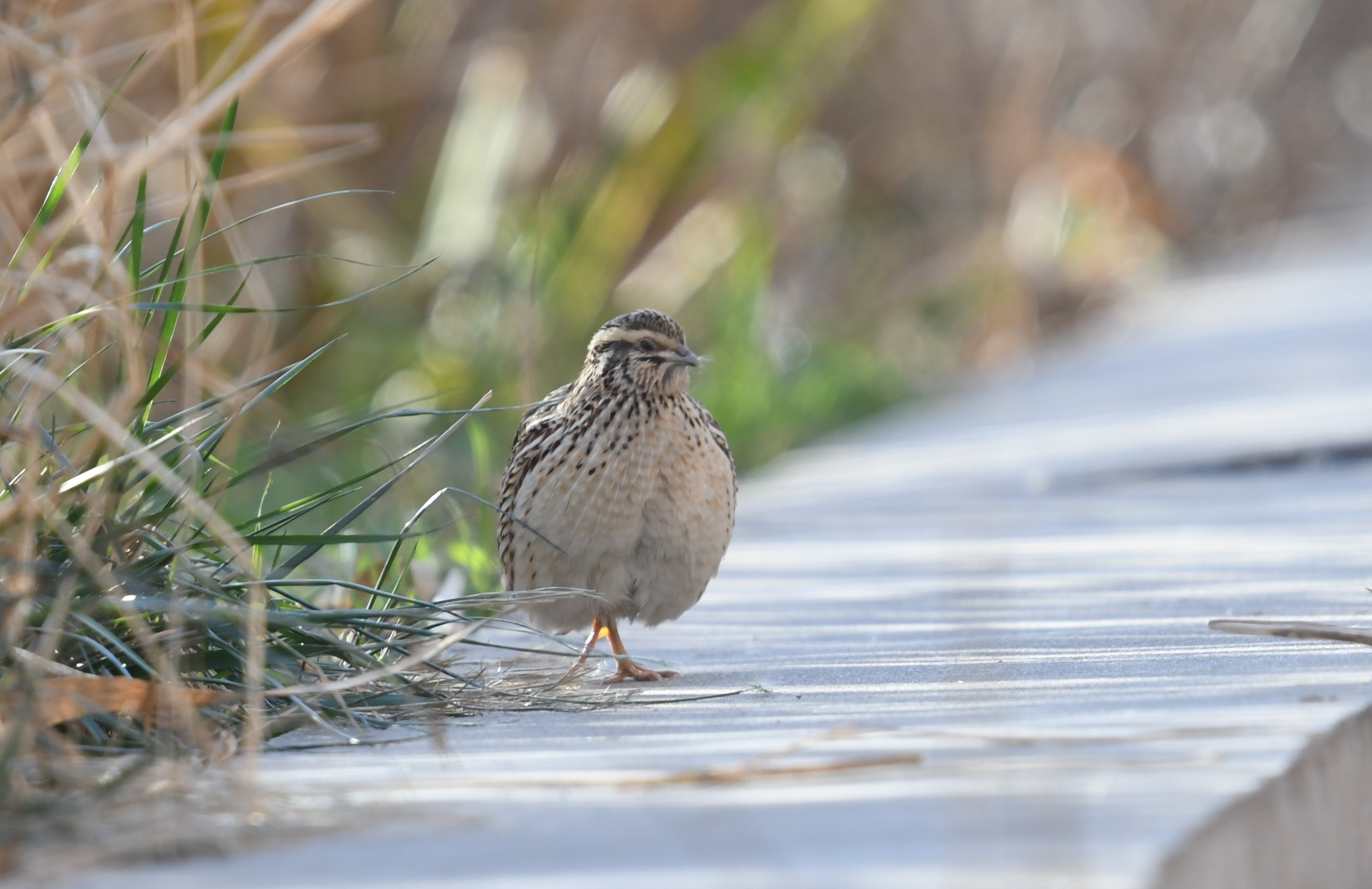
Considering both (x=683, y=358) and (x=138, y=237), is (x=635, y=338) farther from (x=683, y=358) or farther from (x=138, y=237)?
(x=138, y=237)

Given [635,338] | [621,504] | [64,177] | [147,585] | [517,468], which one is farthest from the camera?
[635,338]

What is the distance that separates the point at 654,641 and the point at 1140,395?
15.4 ft

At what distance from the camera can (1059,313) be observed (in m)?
14.5

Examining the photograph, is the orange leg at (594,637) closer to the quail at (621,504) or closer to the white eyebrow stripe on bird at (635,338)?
the quail at (621,504)

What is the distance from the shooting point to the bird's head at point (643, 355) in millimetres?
4160

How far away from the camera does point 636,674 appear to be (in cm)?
381

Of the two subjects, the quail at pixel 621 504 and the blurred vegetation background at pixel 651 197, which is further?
the blurred vegetation background at pixel 651 197

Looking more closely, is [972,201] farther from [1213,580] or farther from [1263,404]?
[1213,580]

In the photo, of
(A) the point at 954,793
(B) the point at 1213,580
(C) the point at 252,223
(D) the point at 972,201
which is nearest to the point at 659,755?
(A) the point at 954,793

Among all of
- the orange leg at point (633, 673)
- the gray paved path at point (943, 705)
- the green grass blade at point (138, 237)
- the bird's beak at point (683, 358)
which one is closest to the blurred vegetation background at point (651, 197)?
the green grass blade at point (138, 237)

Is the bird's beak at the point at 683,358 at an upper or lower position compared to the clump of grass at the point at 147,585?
upper

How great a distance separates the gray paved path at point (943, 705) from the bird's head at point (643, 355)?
63 centimetres

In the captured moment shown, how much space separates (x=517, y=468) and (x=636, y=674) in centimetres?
61

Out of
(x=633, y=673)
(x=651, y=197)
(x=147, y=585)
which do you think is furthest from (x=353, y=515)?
(x=651, y=197)
